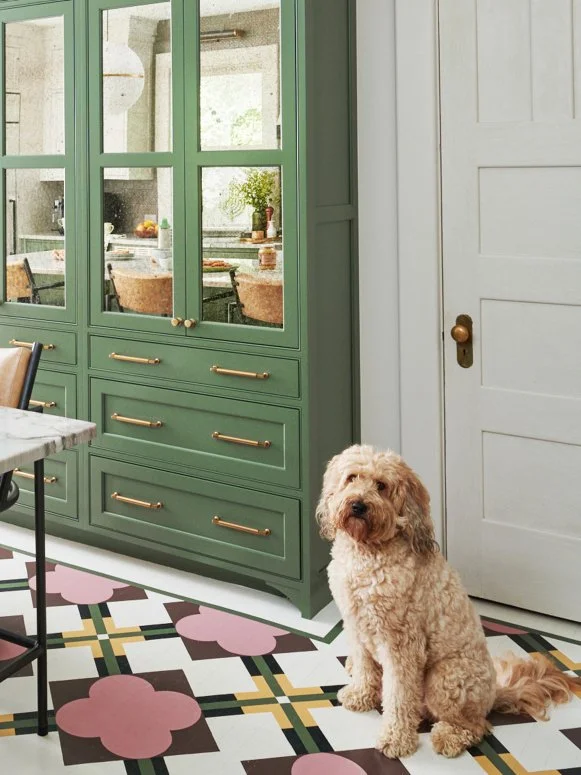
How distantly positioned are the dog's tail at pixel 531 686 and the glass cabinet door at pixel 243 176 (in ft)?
4.04

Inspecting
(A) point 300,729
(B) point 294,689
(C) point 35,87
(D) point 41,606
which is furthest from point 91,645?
(C) point 35,87

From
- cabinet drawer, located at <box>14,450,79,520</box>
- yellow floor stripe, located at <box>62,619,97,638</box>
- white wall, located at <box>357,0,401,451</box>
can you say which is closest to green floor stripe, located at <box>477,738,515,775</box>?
white wall, located at <box>357,0,401,451</box>

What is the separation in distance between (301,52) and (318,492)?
4.76ft

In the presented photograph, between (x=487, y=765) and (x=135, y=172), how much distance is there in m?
2.33

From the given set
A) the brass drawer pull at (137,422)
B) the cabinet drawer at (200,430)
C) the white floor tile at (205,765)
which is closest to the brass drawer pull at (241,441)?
the cabinet drawer at (200,430)

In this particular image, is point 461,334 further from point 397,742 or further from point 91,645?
point 91,645

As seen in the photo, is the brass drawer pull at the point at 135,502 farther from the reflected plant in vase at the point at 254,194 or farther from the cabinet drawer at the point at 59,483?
the reflected plant in vase at the point at 254,194

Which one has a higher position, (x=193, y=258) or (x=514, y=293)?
(x=193, y=258)

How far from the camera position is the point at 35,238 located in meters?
3.85

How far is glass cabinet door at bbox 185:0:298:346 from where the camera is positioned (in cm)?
311

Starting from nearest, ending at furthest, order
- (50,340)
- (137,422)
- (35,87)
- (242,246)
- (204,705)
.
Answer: (204,705) < (242,246) < (137,422) < (35,87) < (50,340)

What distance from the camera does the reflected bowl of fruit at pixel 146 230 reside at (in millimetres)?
3486

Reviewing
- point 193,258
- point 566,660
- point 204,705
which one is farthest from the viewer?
point 193,258

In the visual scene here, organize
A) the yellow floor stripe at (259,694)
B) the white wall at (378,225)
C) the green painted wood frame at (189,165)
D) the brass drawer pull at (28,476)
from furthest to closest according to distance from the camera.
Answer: the brass drawer pull at (28,476) → the white wall at (378,225) → the green painted wood frame at (189,165) → the yellow floor stripe at (259,694)
